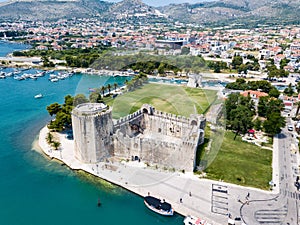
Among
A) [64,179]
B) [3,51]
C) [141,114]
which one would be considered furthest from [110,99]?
[3,51]

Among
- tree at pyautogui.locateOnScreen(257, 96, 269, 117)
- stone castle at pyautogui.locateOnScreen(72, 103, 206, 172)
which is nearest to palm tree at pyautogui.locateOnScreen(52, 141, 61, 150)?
stone castle at pyautogui.locateOnScreen(72, 103, 206, 172)

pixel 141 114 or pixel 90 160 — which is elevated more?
pixel 141 114

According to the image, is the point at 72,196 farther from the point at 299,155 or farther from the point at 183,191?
the point at 299,155

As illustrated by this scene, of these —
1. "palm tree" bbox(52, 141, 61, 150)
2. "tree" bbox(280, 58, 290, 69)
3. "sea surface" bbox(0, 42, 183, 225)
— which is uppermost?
"tree" bbox(280, 58, 290, 69)

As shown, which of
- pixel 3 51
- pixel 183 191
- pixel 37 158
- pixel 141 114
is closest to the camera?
pixel 183 191

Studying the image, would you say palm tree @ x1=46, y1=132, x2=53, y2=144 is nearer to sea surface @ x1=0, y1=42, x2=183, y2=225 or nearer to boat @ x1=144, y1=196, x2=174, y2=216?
sea surface @ x1=0, y1=42, x2=183, y2=225

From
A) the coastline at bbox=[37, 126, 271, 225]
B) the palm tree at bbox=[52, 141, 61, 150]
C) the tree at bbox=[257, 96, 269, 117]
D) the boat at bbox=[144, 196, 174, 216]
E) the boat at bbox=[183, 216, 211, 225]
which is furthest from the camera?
the tree at bbox=[257, 96, 269, 117]
